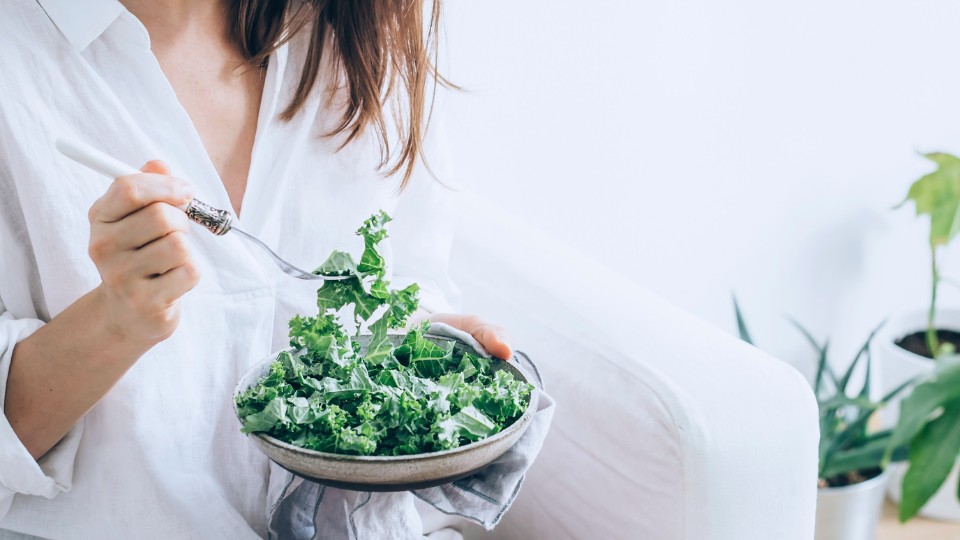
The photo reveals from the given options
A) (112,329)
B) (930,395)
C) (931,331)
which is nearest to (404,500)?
(112,329)

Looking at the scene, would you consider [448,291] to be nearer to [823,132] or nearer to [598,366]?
[598,366]

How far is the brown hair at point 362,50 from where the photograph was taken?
1.00 metres

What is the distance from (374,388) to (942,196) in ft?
5.18

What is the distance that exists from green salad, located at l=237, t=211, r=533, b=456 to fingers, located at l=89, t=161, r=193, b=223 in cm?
15

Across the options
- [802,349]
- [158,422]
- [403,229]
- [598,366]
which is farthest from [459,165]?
[802,349]

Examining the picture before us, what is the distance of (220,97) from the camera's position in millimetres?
958

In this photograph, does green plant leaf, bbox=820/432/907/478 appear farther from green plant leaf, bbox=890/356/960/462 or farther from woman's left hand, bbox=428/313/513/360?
woman's left hand, bbox=428/313/513/360

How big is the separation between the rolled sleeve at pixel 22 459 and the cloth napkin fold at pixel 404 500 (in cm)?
19

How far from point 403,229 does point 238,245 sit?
28cm

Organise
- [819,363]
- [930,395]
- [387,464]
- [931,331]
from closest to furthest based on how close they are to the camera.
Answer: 1. [387,464]
2. [930,395]
3. [819,363]
4. [931,331]

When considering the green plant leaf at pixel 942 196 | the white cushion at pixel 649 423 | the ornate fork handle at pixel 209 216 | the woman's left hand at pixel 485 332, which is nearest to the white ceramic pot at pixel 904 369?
the green plant leaf at pixel 942 196

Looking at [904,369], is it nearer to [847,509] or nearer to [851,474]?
[851,474]

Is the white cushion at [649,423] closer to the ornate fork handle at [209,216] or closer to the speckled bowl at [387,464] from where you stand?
the speckled bowl at [387,464]

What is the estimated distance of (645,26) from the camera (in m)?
1.63
